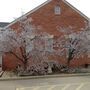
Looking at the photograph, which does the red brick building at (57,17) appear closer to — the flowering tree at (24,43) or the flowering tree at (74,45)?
the flowering tree at (74,45)

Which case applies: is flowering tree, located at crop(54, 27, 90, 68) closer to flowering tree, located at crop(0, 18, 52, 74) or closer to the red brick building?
the red brick building

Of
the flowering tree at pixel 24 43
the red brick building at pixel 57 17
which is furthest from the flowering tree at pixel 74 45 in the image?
the flowering tree at pixel 24 43

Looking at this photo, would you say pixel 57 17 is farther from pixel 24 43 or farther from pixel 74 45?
pixel 24 43

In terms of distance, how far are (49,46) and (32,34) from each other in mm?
3056

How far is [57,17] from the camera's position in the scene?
3512 cm

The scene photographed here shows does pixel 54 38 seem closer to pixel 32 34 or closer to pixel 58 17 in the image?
pixel 58 17

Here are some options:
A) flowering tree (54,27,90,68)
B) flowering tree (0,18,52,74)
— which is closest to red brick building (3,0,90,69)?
A: flowering tree (54,27,90,68)

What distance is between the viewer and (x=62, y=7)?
1388 inches

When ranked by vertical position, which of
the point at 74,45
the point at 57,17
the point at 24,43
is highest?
the point at 57,17

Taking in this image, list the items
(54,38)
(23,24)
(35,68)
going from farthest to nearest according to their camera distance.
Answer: (54,38) → (23,24) → (35,68)

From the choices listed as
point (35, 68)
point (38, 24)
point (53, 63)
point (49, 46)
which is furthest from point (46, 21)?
point (35, 68)

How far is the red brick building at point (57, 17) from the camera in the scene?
3456cm

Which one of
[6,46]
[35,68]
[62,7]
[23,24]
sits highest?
[62,7]

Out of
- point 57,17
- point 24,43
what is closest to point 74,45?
point 24,43
